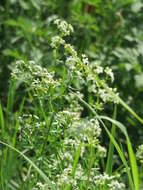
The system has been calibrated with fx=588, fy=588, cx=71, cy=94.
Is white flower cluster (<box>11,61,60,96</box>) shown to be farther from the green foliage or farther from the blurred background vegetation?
the blurred background vegetation

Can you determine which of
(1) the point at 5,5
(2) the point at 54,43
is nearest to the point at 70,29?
(2) the point at 54,43

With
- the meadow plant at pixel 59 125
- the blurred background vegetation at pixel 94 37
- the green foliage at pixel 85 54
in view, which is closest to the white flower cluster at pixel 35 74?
the meadow plant at pixel 59 125

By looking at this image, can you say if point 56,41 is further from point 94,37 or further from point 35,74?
point 94,37

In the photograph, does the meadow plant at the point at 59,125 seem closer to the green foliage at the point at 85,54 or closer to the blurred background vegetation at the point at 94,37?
the green foliage at the point at 85,54

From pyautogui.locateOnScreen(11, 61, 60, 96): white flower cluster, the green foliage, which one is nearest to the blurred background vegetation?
the green foliage

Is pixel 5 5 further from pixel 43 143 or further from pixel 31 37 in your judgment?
pixel 43 143

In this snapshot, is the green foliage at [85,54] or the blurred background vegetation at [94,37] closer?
the green foliage at [85,54]

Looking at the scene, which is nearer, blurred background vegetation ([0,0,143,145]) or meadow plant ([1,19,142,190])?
meadow plant ([1,19,142,190])

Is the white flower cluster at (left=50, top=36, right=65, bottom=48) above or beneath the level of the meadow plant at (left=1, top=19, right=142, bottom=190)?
above
